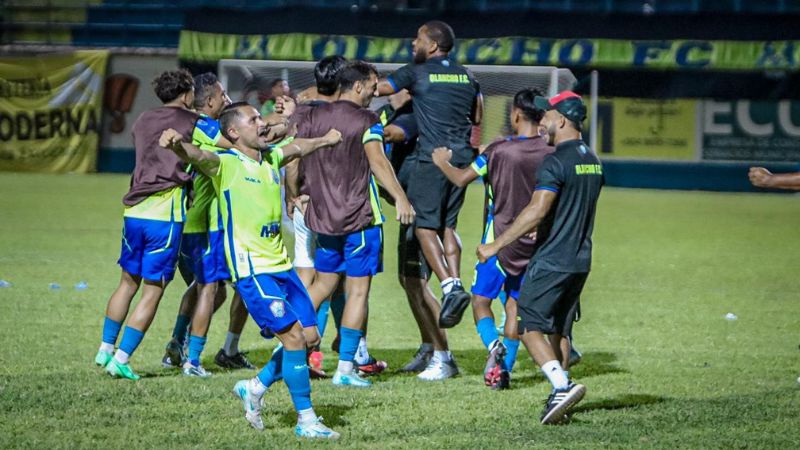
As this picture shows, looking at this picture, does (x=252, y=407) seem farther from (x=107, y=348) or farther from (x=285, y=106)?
(x=285, y=106)

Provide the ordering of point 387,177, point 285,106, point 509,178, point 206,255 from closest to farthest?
point 387,177
point 509,178
point 206,255
point 285,106

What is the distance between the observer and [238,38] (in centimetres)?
2959

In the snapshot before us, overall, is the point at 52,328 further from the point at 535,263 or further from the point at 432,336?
the point at 535,263

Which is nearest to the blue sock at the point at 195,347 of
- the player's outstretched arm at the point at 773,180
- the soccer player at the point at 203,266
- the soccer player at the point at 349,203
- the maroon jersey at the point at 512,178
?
the soccer player at the point at 203,266

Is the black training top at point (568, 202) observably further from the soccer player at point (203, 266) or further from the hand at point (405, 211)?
the soccer player at point (203, 266)

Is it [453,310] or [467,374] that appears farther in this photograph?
→ [467,374]

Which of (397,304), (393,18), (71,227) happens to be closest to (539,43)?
(393,18)

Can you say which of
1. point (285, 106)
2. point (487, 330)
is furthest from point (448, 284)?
point (285, 106)

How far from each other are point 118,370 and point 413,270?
234cm

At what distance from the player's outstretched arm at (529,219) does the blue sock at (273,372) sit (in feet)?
4.36

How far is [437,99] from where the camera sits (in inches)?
364

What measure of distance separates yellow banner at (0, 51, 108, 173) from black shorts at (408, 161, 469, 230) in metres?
22.2

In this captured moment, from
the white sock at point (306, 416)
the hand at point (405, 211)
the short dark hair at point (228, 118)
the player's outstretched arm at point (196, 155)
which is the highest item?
the short dark hair at point (228, 118)

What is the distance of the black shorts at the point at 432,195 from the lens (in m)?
9.22
